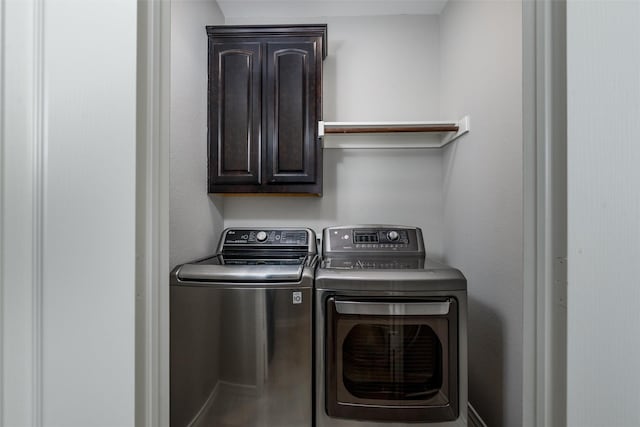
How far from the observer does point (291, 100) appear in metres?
1.86

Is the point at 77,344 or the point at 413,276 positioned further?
the point at 413,276

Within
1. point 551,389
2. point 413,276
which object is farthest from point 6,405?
point 413,276

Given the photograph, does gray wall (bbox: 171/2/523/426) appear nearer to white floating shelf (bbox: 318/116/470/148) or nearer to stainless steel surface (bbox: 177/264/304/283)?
white floating shelf (bbox: 318/116/470/148)

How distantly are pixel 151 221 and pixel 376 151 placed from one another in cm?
192

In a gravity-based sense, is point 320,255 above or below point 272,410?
above

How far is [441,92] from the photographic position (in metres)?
2.15

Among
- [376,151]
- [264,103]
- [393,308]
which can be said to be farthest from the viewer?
[376,151]

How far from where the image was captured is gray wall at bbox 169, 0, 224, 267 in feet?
4.99

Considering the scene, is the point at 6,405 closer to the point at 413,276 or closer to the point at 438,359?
the point at 413,276

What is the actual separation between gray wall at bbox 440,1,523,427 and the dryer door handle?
0.34 m

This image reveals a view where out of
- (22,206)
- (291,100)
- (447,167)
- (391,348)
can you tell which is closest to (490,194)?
(447,167)

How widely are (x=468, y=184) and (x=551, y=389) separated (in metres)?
1.48

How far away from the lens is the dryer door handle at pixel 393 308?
127cm

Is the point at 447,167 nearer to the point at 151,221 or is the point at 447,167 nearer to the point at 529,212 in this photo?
the point at 529,212
